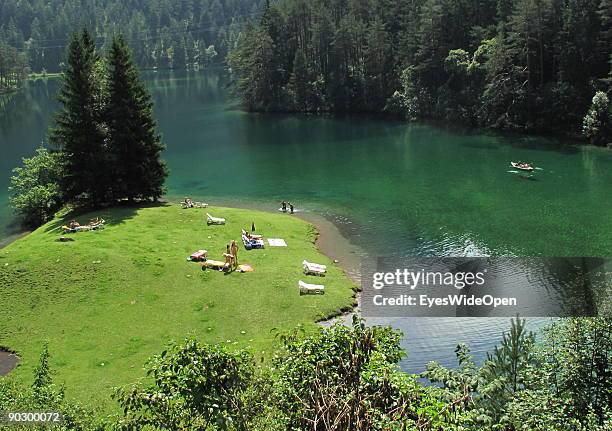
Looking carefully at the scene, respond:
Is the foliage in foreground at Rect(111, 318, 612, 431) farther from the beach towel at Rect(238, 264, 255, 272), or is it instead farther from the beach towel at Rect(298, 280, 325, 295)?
the beach towel at Rect(238, 264, 255, 272)

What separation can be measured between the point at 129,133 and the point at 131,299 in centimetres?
2371

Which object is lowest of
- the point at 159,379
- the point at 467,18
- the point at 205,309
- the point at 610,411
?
the point at 205,309

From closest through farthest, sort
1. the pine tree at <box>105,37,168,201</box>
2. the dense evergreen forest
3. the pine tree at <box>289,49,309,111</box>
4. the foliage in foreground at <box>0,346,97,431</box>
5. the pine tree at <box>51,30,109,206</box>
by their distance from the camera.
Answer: the foliage in foreground at <box>0,346,97,431</box>
the pine tree at <box>51,30,109,206</box>
the pine tree at <box>105,37,168,201</box>
the dense evergreen forest
the pine tree at <box>289,49,309,111</box>

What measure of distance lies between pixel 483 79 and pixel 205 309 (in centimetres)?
8084

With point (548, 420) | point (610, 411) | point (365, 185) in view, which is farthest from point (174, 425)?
point (365, 185)

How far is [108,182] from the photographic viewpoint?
57.0 meters

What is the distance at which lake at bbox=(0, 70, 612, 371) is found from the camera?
151ft

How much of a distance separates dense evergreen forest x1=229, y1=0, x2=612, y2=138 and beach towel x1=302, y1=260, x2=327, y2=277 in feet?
191

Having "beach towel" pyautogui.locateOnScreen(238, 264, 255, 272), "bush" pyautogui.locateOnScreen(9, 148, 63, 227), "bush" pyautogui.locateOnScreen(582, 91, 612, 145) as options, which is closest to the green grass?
"beach towel" pyautogui.locateOnScreen(238, 264, 255, 272)

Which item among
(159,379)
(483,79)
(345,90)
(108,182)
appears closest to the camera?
(159,379)

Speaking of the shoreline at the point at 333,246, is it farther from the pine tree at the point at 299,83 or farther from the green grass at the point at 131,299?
the pine tree at the point at 299,83

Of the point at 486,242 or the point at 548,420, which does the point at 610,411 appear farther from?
the point at 486,242

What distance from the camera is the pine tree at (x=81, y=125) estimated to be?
2178 inches

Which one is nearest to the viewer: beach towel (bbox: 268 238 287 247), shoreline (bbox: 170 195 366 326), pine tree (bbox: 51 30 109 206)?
shoreline (bbox: 170 195 366 326)
